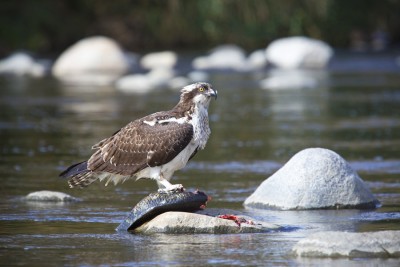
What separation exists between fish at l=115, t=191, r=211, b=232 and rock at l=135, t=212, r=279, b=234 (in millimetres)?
112

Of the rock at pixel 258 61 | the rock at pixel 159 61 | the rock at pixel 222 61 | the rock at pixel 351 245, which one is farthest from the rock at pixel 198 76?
the rock at pixel 351 245

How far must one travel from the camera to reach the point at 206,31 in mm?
43438

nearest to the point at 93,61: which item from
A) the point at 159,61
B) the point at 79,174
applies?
the point at 159,61

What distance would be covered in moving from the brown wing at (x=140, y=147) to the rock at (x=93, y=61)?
24631 millimetres

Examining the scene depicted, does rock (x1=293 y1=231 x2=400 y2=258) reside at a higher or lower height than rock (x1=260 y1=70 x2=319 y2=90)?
lower

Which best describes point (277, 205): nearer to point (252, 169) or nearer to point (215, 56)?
point (252, 169)

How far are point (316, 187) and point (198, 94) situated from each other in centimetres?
193

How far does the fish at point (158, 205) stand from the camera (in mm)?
10258

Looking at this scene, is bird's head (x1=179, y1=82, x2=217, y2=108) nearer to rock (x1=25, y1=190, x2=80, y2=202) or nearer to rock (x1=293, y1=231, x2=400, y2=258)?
rock (x1=293, y1=231, x2=400, y2=258)

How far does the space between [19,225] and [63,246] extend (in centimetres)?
134

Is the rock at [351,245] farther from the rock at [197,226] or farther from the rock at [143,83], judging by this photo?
the rock at [143,83]

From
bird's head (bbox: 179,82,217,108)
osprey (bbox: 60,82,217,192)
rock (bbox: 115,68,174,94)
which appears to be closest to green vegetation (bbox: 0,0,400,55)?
rock (bbox: 115,68,174,94)

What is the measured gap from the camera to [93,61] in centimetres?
3616

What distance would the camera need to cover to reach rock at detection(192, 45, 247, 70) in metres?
37.1
